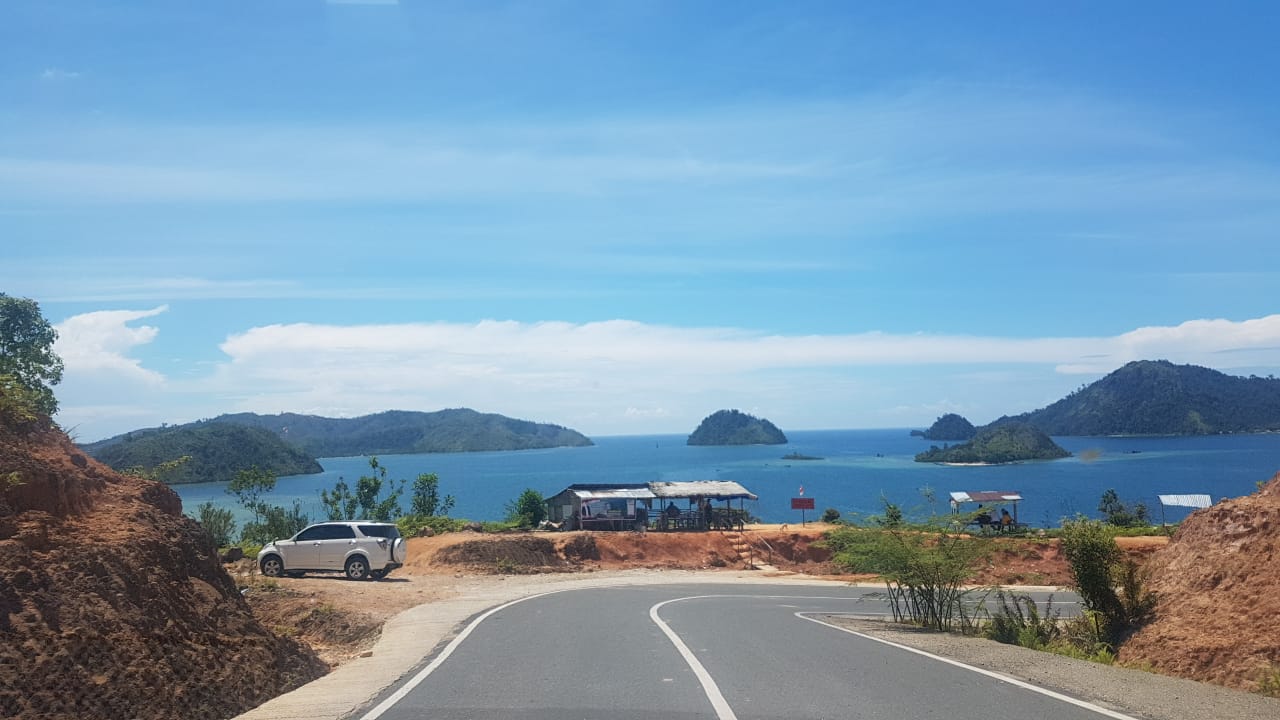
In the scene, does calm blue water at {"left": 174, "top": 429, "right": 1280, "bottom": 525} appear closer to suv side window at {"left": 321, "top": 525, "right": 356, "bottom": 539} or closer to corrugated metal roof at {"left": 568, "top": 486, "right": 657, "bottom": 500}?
corrugated metal roof at {"left": 568, "top": 486, "right": 657, "bottom": 500}

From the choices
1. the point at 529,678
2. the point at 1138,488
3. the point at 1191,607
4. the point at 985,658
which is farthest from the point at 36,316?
the point at 1138,488

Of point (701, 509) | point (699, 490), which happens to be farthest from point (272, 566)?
point (701, 509)

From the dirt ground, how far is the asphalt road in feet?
13.1

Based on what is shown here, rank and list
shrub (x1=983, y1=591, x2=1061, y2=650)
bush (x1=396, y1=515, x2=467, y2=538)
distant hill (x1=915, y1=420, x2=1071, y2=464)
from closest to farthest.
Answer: shrub (x1=983, y1=591, x2=1061, y2=650), bush (x1=396, y1=515, x2=467, y2=538), distant hill (x1=915, y1=420, x2=1071, y2=464)

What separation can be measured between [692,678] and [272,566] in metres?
22.2

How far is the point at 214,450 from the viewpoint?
145125 millimetres

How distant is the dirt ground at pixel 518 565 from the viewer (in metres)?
19.5

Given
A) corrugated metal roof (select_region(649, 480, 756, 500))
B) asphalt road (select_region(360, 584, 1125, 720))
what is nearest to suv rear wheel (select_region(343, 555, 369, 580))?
asphalt road (select_region(360, 584, 1125, 720))

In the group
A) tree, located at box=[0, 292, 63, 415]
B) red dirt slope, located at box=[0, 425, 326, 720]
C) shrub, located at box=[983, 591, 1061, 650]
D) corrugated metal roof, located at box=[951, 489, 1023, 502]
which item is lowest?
shrub, located at box=[983, 591, 1061, 650]

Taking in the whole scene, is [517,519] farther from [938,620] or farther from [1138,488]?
[1138,488]

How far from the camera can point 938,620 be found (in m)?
18.0

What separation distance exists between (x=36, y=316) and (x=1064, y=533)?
33577 millimetres

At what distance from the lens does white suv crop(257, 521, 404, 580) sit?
28.7m

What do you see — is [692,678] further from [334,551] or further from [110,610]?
[334,551]
